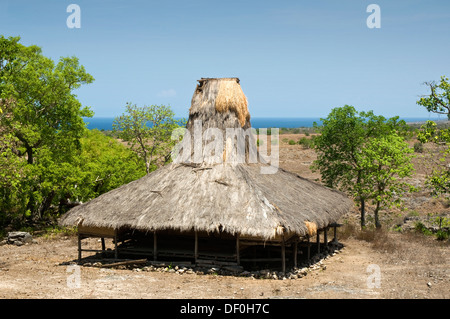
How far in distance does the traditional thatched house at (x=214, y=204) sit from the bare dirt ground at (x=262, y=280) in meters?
1.37

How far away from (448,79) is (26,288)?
1834 cm

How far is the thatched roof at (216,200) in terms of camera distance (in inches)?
608

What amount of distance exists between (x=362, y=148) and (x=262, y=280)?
12.1m

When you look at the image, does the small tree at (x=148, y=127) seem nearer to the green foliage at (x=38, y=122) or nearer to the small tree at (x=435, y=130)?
the green foliage at (x=38, y=122)

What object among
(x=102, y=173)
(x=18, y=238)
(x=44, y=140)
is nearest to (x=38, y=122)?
(x=44, y=140)

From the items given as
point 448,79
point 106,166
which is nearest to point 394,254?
point 448,79

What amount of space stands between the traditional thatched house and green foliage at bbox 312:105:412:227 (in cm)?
501

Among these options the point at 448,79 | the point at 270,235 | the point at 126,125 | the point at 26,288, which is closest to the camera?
the point at 26,288

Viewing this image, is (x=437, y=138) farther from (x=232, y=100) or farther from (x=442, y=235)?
(x=232, y=100)

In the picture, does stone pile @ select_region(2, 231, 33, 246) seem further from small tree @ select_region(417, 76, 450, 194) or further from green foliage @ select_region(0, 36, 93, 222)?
small tree @ select_region(417, 76, 450, 194)

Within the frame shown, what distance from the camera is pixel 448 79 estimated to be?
21.4m

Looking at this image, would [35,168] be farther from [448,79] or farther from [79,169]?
[448,79]

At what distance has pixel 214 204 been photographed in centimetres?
1623

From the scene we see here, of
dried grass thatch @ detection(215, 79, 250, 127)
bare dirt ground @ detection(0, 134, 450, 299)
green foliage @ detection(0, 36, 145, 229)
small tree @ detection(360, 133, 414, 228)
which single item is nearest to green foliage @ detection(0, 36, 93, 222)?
green foliage @ detection(0, 36, 145, 229)
